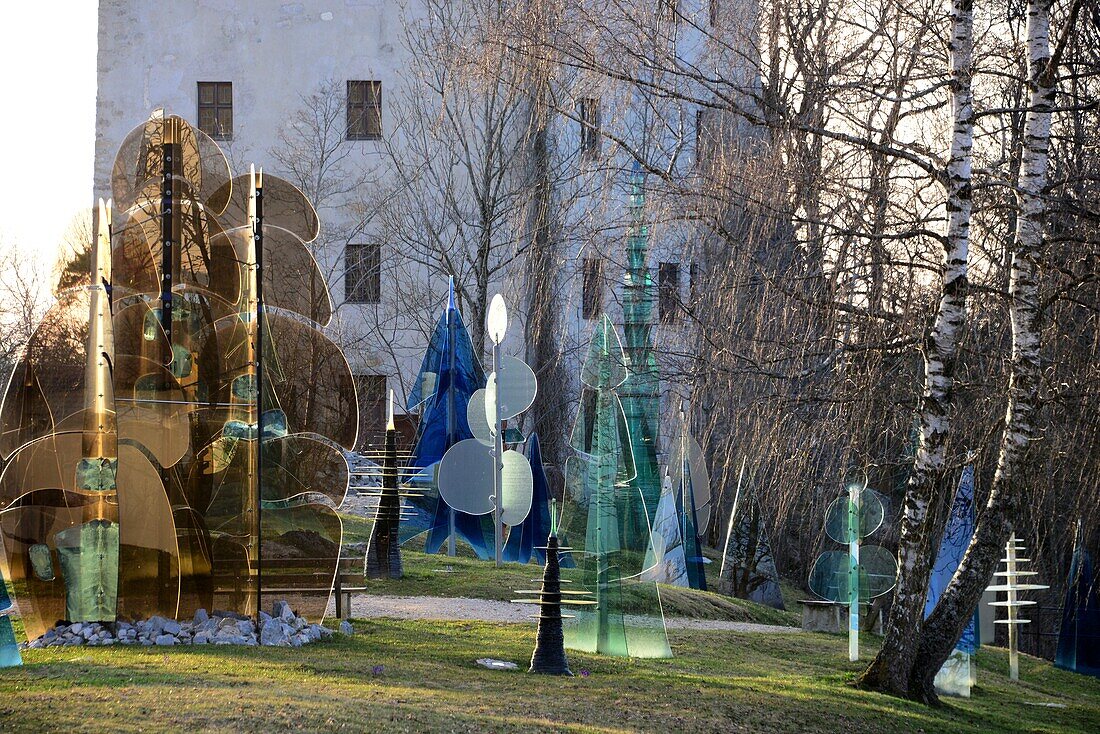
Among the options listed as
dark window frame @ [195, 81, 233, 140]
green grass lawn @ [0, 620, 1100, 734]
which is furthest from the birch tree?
dark window frame @ [195, 81, 233, 140]

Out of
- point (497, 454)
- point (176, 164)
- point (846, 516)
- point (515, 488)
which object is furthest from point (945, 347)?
point (515, 488)

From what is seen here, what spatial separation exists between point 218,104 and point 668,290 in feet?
77.7

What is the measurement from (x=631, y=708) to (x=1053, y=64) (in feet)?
18.6

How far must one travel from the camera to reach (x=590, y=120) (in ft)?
36.5

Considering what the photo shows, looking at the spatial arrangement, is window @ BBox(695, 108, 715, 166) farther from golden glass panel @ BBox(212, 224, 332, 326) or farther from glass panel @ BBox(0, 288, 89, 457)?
glass panel @ BBox(0, 288, 89, 457)

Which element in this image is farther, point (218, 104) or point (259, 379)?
point (218, 104)

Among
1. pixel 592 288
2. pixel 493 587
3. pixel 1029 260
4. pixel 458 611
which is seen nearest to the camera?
pixel 1029 260

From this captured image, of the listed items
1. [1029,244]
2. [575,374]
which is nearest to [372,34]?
[575,374]

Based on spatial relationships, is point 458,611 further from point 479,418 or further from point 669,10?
point 669,10

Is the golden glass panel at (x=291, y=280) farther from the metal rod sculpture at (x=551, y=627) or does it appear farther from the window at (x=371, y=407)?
the window at (x=371, y=407)

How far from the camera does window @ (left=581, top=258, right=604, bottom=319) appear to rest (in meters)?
11.6

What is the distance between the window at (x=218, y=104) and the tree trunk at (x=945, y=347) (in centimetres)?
2499

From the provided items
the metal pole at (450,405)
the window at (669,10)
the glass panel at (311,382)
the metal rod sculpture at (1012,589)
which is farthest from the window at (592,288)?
the metal pole at (450,405)

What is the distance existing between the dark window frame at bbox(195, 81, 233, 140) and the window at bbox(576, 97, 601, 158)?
73.6 feet
